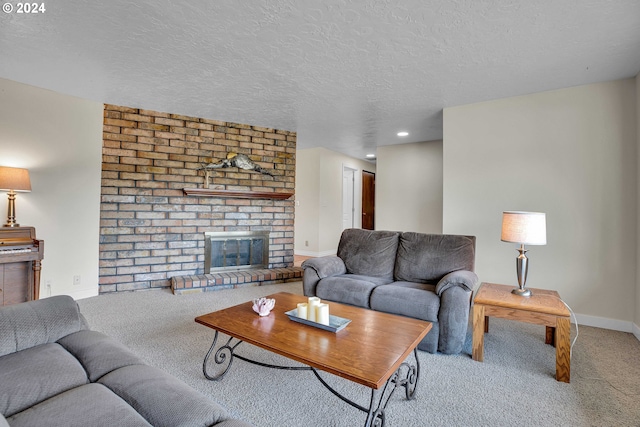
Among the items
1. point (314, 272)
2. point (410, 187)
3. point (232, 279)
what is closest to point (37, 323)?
point (314, 272)

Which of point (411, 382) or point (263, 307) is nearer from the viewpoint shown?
point (411, 382)

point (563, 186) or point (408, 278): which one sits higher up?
point (563, 186)

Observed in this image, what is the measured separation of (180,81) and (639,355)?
4476 millimetres

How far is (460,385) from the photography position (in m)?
1.91

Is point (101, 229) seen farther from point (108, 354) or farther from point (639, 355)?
point (639, 355)

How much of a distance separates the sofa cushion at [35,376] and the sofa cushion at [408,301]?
6.36 feet

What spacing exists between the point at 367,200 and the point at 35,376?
754 cm

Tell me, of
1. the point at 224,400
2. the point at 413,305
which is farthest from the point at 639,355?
the point at 224,400

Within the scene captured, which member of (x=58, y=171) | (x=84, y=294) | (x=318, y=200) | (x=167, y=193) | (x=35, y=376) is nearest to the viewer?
(x=35, y=376)

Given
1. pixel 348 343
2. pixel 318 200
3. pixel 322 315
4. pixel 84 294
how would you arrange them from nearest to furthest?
pixel 348 343 → pixel 322 315 → pixel 84 294 → pixel 318 200

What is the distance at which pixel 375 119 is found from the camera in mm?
4285

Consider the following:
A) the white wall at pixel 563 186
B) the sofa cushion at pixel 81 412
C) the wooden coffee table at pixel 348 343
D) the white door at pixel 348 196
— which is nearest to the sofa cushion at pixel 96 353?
the sofa cushion at pixel 81 412

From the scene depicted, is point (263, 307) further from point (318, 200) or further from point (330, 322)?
point (318, 200)

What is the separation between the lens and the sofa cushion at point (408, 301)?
2.36 meters
